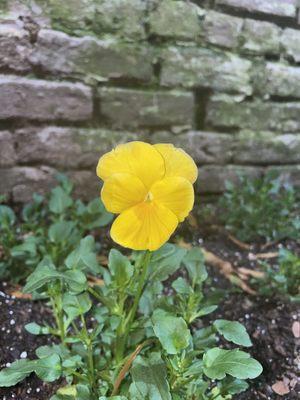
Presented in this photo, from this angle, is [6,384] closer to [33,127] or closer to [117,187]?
[117,187]

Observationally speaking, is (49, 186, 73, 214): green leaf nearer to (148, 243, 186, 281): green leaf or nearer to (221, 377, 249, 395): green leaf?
(148, 243, 186, 281): green leaf

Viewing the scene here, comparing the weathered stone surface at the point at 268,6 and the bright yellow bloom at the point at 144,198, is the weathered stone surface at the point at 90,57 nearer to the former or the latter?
the weathered stone surface at the point at 268,6

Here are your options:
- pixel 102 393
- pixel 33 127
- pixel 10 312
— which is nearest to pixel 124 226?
pixel 102 393

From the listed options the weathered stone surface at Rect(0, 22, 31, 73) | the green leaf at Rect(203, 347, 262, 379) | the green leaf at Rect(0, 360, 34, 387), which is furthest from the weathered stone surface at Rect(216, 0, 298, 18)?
the green leaf at Rect(0, 360, 34, 387)

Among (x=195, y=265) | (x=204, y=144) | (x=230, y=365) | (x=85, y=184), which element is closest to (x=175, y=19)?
(x=204, y=144)

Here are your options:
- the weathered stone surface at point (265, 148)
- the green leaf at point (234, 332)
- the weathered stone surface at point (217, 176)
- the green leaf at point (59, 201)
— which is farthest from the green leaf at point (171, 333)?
the weathered stone surface at point (265, 148)

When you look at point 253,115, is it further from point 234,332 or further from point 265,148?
point 234,332
